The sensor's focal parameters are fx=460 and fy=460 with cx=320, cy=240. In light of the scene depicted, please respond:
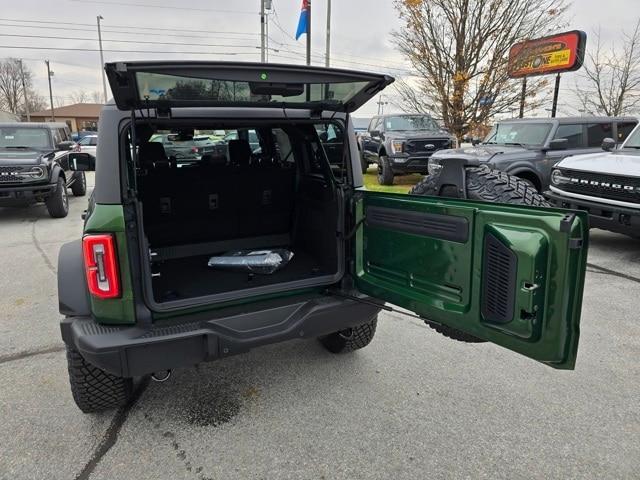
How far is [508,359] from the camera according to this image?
11.0 ft

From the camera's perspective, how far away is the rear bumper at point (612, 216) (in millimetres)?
5352

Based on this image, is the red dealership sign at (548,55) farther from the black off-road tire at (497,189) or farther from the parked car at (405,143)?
the black off-road tire at (497,189)

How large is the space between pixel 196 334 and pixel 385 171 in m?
10.5

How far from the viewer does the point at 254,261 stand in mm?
3471

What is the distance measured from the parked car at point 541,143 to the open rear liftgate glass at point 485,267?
216 inches

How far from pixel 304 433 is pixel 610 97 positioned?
20.0m

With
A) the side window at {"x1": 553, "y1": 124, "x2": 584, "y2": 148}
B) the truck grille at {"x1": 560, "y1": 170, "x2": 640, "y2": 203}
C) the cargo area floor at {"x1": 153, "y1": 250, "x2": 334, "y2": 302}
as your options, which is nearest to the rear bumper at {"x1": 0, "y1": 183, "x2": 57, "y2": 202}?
the cargo area floor at {"x1": 153, "y1": 250, "x2": 334, "y2": 302}

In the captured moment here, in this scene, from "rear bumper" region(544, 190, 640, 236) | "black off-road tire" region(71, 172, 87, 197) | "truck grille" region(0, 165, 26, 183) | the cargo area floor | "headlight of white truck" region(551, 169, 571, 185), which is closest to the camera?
the cargo area floor

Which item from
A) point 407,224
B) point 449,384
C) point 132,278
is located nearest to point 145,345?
point 132,278

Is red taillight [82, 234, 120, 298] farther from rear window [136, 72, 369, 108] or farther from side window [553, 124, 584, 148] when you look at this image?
side window [553, 124, 584, 148]

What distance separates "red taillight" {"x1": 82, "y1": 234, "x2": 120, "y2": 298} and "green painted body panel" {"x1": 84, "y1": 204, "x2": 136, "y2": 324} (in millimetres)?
26

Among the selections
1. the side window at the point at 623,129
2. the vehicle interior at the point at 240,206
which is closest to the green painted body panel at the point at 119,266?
the vehicle interior at the point at 240,206

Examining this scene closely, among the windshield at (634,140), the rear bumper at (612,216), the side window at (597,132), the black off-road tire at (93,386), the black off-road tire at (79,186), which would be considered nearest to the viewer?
the black off-road tire at (93,386)

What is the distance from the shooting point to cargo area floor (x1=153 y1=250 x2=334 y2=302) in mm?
2988
